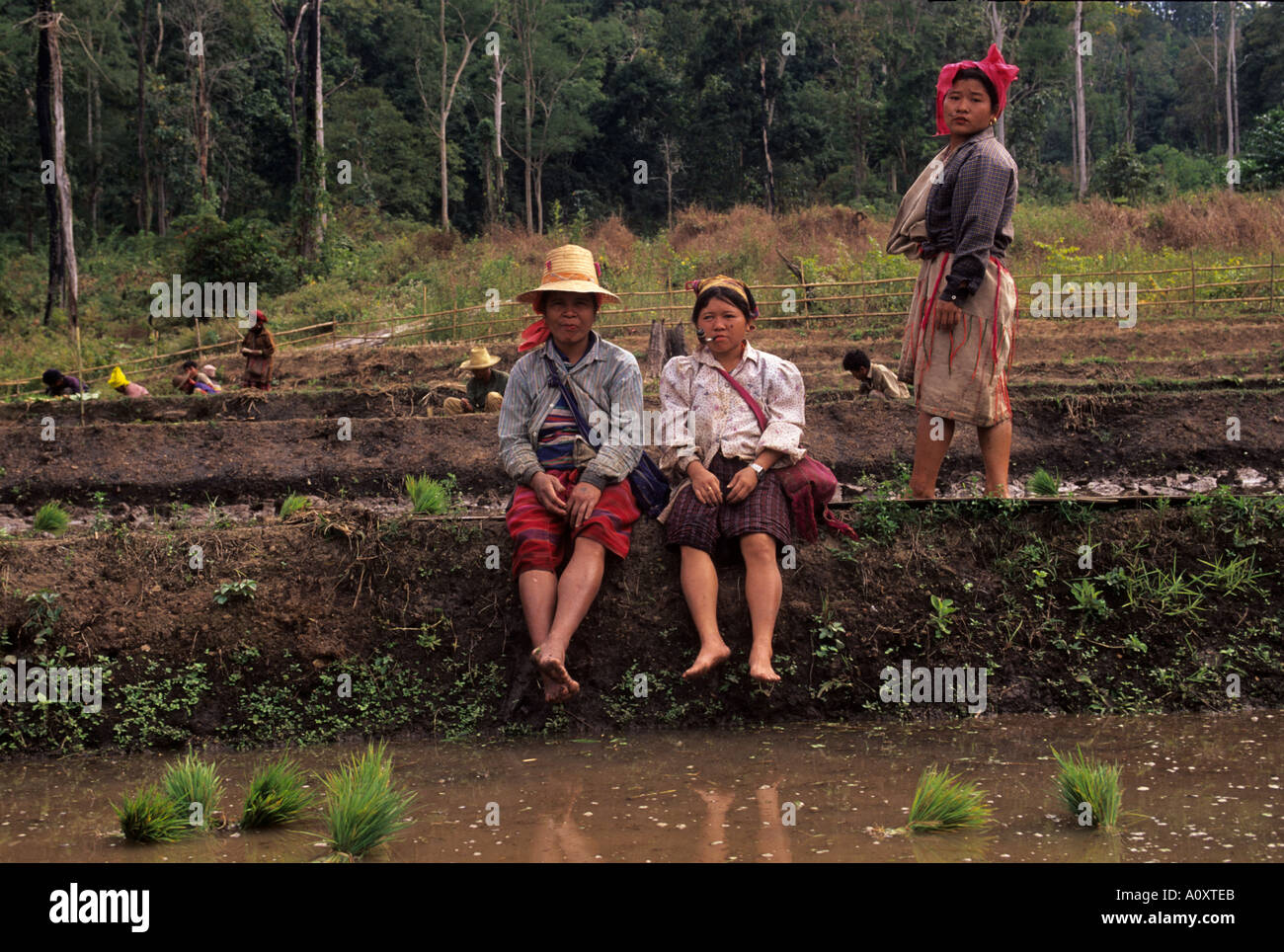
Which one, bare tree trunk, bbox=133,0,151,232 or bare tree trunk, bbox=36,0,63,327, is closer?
bare tree trunk, bbox=36,0,63,327

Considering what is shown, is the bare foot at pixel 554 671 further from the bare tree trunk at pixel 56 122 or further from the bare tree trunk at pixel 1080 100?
the bare tree trunk at pixel 1080 100

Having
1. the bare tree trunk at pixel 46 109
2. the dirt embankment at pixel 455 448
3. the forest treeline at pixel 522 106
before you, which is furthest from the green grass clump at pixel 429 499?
the forest treeline at pixel 522 106

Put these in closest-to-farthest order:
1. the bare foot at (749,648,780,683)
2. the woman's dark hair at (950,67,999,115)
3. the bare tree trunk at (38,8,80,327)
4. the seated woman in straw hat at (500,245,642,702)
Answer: the bare foot at (749,648,780,683) → the seated woman in straw hat at (500,245,642,702) → the woman's dark hair at (950,67,999,115) → the bare tree trunk at (38,8,80,327)

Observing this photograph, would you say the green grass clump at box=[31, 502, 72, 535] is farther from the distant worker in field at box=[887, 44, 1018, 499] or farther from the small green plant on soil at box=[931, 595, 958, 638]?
the small green plant on soil at box=[931, 595, 958, 638]

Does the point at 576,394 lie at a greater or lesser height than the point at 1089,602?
greater

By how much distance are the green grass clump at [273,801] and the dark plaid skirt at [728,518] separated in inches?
70.6

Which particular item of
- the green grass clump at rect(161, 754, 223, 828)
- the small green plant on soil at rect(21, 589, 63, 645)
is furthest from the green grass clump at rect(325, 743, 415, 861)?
the small green plant on soil at rect(21, 589, 63, 645)

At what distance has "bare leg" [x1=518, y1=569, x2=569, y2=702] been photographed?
4633 millimetres

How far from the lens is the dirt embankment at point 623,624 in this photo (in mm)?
4984

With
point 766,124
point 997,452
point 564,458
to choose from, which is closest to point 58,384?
point 564,458

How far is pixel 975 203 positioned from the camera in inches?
207

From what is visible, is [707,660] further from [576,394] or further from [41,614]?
[41,614]

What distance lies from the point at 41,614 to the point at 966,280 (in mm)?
4108

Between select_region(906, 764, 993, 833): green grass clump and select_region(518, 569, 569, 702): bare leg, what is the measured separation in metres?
1.52
